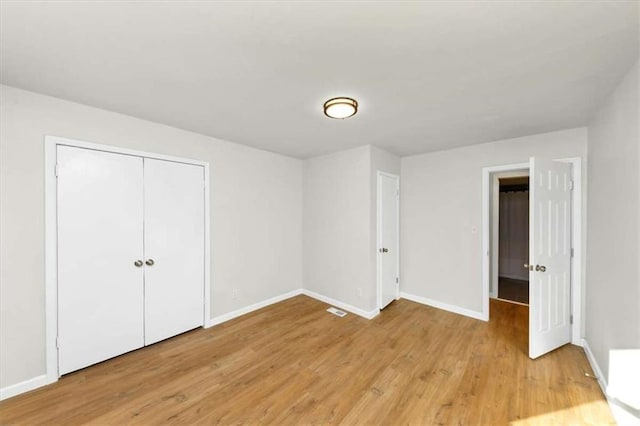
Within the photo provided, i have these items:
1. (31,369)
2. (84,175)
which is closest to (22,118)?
(84,175)

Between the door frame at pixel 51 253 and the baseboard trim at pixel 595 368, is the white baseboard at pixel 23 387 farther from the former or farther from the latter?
the baseboard trim at pixel 595 368

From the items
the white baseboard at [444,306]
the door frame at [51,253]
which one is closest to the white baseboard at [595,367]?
the white baseboard at [444,306]

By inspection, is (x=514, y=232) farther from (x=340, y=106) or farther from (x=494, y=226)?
(x=340, y=106)

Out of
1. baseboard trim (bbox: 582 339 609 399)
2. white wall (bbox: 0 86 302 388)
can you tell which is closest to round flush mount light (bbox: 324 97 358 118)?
white wall (bbox: 0 86 302 388)

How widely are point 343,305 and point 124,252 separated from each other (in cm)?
290

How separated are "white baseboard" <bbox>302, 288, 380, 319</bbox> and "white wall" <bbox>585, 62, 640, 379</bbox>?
7.21 feet

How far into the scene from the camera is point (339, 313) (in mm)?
3600

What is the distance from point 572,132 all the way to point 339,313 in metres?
3.65

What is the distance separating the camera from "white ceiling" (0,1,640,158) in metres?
1.19

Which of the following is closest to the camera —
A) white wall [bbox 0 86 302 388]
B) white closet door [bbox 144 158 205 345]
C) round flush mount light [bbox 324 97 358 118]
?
white wall [bbox 0 86 302 388]

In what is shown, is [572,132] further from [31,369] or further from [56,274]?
[31,369]

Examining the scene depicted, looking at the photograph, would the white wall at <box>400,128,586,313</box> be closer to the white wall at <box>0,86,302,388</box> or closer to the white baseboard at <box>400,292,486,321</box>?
the white baseboard at <box>400,292,486,321</box>

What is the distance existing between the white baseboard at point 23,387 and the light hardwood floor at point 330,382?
0.20 ft

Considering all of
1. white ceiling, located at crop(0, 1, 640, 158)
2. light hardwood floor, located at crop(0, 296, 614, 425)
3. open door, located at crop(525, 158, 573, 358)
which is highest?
white ceiling, located at crop(0, 1, 640, 158)
